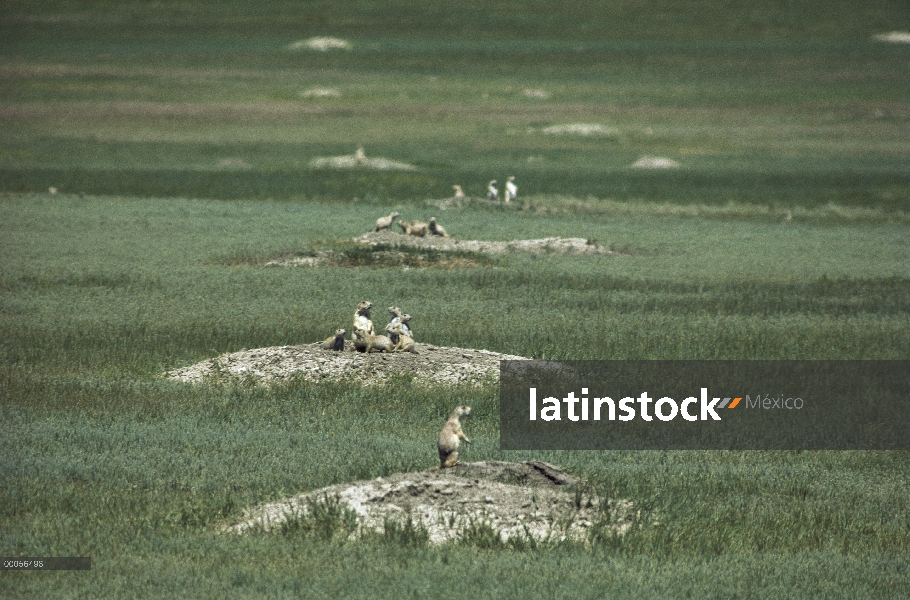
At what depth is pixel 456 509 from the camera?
15.8 m

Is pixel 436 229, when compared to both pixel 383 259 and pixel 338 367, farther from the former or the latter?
pixel 338 367

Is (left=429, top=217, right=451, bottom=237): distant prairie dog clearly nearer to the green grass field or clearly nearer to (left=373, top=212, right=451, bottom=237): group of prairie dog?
(left=373, top=212, right=451, bottom=237): group of prairie dog

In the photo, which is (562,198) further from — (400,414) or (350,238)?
(400,414)

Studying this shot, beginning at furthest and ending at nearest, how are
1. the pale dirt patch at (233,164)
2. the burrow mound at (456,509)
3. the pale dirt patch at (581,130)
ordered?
the pale dirt patch at (581,130) → the pale dirt patch at (233,164) → the burrow mound at (456,509)

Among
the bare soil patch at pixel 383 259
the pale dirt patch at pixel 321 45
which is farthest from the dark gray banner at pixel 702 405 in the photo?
the pale dirt patch at pixel 321 45

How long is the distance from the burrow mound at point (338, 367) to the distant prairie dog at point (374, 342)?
14 cm

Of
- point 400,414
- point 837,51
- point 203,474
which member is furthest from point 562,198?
point 837,51

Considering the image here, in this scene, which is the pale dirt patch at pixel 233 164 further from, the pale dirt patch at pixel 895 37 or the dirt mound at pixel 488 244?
the pale dirt patch at pixel 895 37

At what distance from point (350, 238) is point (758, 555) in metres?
33.3

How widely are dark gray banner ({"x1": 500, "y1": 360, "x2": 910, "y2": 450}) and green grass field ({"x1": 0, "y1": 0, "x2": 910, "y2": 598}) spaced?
807 millimetres

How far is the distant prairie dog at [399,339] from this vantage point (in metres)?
24.9

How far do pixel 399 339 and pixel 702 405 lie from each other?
5763 mm

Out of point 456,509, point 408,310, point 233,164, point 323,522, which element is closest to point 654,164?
point 233,164

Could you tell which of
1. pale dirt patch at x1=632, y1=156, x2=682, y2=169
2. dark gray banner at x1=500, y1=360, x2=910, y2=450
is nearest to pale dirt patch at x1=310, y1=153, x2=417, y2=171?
pale dirt patch at x1=632, y1=156, x2=682, y2=169
